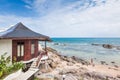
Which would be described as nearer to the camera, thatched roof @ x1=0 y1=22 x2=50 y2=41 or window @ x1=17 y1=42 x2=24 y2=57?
thatched roof @ x1=0 y1=22 x2=50 y2=41

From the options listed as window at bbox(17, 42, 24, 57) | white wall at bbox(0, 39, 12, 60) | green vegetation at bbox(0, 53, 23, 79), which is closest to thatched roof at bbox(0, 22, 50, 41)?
white wall at bbox(0, 39, 12, 60)

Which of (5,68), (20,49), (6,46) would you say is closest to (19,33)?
(20,49)

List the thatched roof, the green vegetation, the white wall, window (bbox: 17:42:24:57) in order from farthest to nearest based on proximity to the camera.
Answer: window (bbox: 17:42:24:57), the thatched roof, the white wall, the green vegetation

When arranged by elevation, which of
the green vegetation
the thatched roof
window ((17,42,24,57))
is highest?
the thatched roof

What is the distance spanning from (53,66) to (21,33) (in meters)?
6.96

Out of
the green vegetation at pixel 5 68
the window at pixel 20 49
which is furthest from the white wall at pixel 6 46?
the window at pixel 20 49

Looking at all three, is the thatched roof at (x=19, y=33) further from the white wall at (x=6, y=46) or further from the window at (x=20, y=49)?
the window at (x=20, y=49)

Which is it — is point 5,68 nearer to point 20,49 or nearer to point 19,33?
point 20,49

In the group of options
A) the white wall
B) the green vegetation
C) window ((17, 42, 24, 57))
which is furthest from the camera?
window ((17, 42, 24, 57))

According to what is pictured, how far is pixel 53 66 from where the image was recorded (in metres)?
21.2

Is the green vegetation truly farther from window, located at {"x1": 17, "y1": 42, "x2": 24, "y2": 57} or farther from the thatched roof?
window, located at {"x1": 17, "y1": 42, "x2": 24, "y2": 57}

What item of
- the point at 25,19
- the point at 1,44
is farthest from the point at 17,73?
the point at 25,19

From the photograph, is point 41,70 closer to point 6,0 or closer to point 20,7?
point 6,0

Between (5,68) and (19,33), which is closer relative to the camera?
(5,68)
